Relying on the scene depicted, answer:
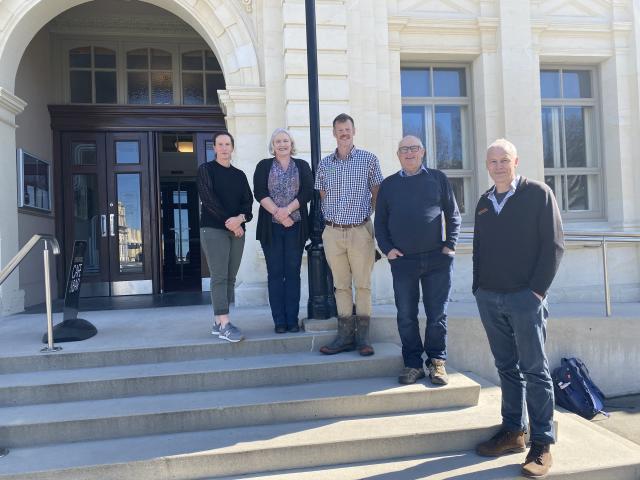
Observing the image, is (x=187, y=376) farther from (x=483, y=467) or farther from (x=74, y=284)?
(x=483, y=467)

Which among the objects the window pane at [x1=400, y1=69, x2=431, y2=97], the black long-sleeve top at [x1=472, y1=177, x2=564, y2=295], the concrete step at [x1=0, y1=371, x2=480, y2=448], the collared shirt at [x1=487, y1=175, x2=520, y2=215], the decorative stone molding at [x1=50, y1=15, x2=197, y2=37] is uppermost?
the decorative stone molding at [x1=50, y1=15, x2=197, y2=37]

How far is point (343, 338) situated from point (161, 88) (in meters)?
6.87

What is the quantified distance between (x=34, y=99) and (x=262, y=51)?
4.12m

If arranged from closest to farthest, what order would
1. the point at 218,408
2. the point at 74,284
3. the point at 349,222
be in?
1. the point at 218,408
2. the point at 349,222
3. the point at 74,284

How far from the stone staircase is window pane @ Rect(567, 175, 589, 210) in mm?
4988

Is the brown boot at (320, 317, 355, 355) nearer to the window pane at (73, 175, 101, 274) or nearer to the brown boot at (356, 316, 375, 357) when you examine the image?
the brown boot at (356, 316, 375, 357)

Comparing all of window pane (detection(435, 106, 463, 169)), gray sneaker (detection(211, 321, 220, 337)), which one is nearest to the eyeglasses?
gray sneaker (detection(211, 321, 220, 337))

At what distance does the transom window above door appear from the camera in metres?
9.29

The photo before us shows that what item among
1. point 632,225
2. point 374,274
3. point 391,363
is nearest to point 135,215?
point 374,274

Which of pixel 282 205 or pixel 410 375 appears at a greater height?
Answer: pixel 282 205

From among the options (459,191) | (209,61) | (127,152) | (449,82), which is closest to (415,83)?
(449,82)

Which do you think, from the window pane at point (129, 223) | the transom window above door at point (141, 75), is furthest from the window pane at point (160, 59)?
the window pane at point (129, 223)

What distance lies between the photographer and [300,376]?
4223mm

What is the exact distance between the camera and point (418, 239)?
152 inches
